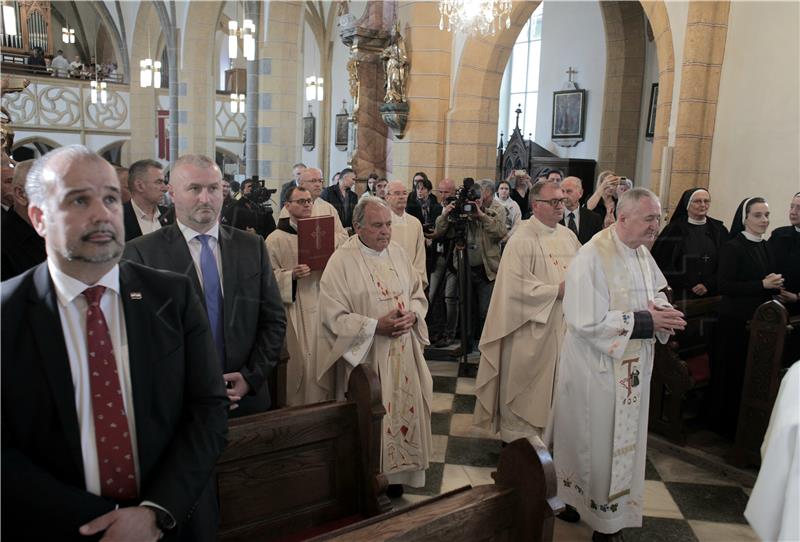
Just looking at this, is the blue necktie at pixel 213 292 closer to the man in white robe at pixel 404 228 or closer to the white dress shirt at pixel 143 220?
the white dress shirt at pixel 143 220

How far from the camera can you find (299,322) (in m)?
4.57

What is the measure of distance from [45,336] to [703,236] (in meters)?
4.84

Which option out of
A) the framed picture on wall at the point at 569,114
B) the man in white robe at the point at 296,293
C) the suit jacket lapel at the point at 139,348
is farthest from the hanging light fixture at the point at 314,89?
the suit jacket lapel at the point at 139,348

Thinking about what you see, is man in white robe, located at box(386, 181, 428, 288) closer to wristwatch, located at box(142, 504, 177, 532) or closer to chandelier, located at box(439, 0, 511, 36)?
chandelier, located at box(439, 0, 511, 36)

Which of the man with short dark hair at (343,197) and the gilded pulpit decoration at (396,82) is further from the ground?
the gilded pulpit decoration at (396,82)

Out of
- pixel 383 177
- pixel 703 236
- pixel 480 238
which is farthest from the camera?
pixel 383 177

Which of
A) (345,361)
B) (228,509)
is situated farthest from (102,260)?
(345,361)

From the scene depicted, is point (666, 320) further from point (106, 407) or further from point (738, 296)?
point (106, 407)

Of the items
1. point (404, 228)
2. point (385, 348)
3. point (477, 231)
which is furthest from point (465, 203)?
point (385, 348)

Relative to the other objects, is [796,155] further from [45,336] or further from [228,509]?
[45,336]

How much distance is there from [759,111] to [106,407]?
6.13 m

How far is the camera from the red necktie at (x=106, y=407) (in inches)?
60.4

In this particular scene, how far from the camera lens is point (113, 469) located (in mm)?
1575

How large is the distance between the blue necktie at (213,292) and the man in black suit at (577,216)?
3816mm
